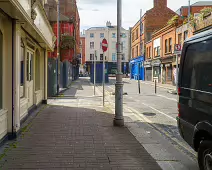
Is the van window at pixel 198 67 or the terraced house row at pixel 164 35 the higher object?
the terraced house row at pixel 164 35

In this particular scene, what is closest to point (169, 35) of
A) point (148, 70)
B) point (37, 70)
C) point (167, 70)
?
point (167, 70)

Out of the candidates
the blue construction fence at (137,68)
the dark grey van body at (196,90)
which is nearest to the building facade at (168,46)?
the blue construction fence at (137,68)

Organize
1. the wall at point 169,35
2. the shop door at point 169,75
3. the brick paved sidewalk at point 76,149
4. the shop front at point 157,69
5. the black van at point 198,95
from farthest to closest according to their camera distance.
→ the shop front at point 157,69 → the shop door at point 169,75 → the wall at point 169,35 → the brick paved sidewalk at point 76,149 → the black van at point 198,95

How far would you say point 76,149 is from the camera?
5516 mm

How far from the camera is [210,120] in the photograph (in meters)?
3.66

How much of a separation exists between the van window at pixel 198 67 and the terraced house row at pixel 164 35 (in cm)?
1497

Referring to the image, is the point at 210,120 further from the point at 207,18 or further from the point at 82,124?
the point at 207,18

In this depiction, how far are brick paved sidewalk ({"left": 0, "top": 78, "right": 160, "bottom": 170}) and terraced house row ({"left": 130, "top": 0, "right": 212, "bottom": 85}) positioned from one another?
46.1ft

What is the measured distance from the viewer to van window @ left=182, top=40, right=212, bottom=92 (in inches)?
150

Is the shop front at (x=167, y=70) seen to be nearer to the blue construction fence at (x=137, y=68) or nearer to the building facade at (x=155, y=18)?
the building facade at (x=155, y=18)

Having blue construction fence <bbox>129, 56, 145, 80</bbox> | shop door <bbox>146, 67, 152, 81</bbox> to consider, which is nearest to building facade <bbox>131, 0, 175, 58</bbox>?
blue construction fence <bbox>129, 56, 145, 80</bbox>

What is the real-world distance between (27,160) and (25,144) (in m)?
1.10

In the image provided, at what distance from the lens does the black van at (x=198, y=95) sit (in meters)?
3.79

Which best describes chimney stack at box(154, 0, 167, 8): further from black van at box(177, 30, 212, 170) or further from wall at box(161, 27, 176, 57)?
black van at box(177, 30, 212, 170)
